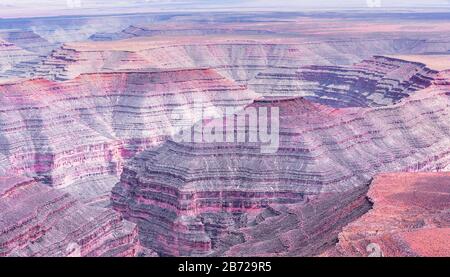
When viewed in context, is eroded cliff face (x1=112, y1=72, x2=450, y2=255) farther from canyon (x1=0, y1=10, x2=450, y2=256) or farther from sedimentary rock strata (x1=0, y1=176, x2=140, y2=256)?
sedimentary rock strata (x1=0, y1=176, x2=140, y2=256)

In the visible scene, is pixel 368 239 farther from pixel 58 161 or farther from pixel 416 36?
pixel 416 36

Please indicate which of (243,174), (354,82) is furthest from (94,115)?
(354,82)

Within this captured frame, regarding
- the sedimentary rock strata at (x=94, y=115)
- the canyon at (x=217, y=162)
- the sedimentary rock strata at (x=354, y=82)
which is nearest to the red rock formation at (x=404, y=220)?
the canyon at (x=217, y=162)

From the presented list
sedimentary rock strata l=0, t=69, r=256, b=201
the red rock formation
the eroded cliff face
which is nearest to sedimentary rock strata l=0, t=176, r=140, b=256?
the eroded cliff face

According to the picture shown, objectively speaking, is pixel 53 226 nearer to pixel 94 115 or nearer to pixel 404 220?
pixel 404 220

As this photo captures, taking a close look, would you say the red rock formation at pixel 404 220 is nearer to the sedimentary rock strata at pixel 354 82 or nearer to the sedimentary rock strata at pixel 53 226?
the sedimentary rock strata at pixel 53 226
